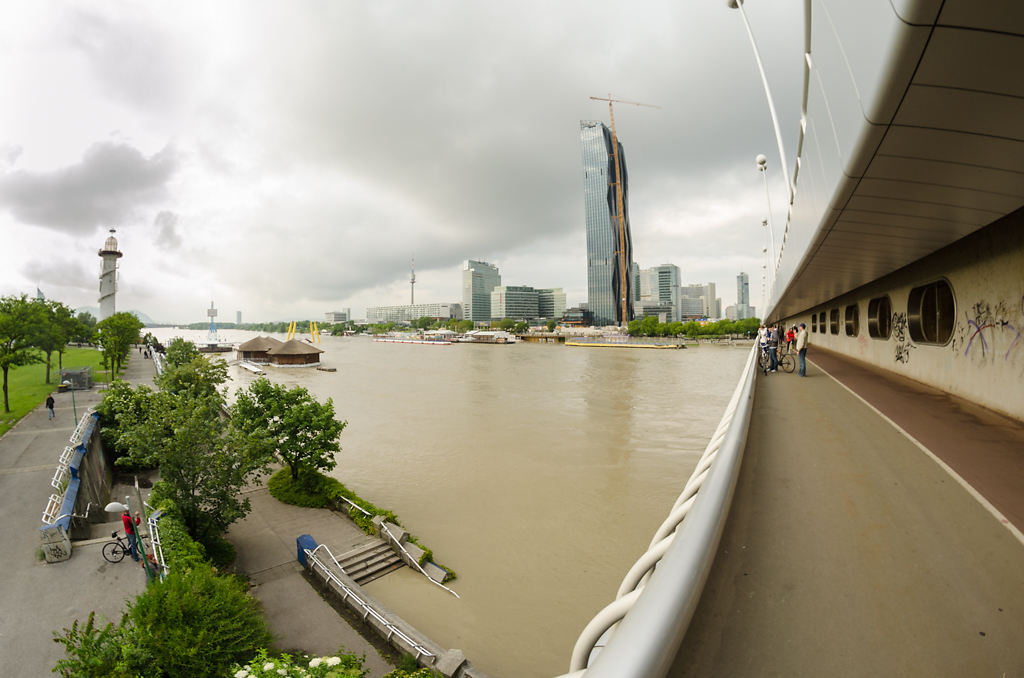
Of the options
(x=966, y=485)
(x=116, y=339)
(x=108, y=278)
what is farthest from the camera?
(x=108, y=278)

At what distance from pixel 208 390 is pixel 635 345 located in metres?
63.8

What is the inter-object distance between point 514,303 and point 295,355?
123 metres

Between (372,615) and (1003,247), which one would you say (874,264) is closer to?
(1003,247)

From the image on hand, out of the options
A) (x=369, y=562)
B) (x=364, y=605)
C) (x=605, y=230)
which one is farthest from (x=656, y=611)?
(x=605, y=230)

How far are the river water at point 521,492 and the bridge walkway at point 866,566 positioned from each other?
467cm

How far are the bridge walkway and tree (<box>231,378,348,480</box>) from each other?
10335mm

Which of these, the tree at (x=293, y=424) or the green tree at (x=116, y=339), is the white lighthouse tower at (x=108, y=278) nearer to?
the green tree at (x=116, y=339)

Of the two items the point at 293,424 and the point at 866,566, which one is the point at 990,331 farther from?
the point at 293,424

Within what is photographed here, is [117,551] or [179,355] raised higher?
[179,355]

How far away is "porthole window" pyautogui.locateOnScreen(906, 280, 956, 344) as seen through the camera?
7719mm

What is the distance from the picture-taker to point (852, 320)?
1486 centimetres

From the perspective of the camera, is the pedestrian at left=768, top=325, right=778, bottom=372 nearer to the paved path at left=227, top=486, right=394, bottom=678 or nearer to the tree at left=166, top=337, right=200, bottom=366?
the paved path at left=227, top=486, right=394, bottom=678

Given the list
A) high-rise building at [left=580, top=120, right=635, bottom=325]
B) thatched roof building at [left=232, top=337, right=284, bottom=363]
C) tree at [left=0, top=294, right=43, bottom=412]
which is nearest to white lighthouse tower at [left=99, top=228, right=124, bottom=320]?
thatched roof building at [left=232, top=337, right=284, bottom=363]

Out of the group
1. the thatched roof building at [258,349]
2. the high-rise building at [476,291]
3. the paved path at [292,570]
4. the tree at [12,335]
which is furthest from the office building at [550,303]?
the paved path at [292,570]
